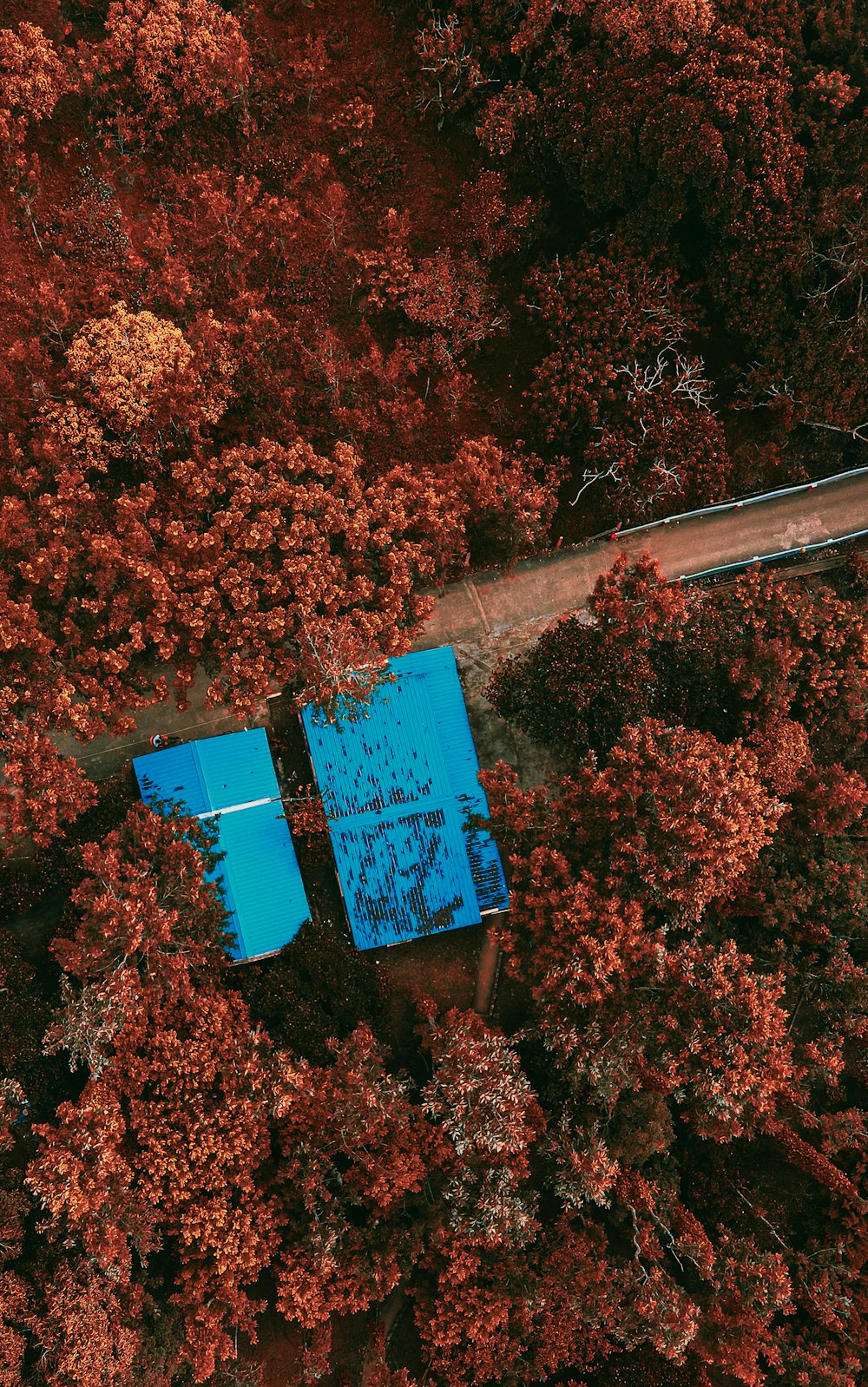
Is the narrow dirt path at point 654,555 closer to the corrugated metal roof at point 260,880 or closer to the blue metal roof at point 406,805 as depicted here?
the blue metal roof at point 406,805

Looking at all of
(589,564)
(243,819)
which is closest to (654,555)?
(589,564)

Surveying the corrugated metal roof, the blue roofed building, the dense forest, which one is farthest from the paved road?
the corrugated metal roof

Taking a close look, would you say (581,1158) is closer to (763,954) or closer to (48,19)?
(763,954)

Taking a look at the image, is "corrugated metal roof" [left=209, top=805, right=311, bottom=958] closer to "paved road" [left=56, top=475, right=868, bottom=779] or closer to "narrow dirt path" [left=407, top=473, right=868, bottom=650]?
"paved road" [left=56, top=475, right=868, bottom=779]

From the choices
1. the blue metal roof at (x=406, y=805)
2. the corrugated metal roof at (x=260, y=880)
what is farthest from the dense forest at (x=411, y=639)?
the blue metal roof at (x=406, y=805)

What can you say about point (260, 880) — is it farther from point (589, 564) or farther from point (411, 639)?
point (589, 564)
